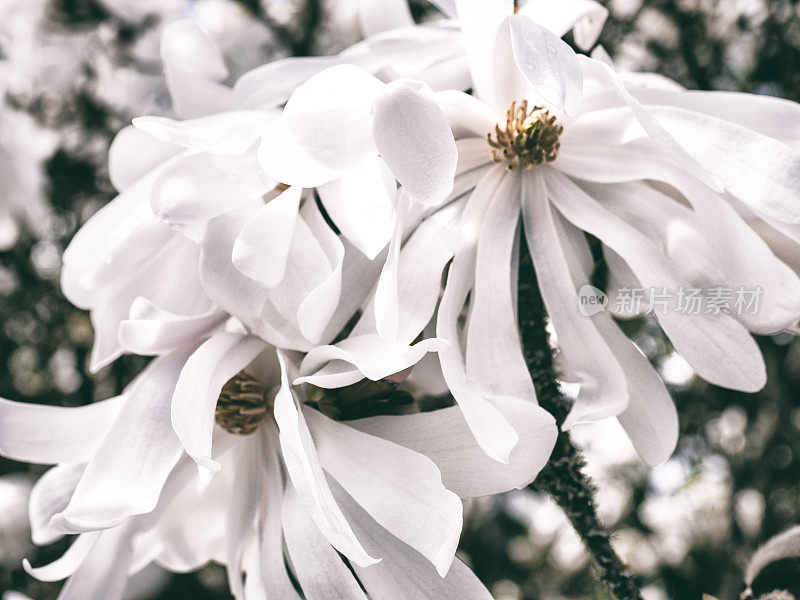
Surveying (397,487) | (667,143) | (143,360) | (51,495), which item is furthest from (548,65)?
(143,360)

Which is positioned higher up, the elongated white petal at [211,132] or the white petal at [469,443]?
the elongated white petal at [211,132]

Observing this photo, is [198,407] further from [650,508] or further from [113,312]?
[650,508]

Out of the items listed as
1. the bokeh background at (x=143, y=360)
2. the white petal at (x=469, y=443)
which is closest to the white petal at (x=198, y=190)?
the white petal at (x=469, y=443)

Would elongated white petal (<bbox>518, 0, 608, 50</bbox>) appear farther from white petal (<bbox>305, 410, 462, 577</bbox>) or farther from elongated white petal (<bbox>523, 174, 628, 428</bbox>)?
white petal (<bbox>305, 410, 462, 577</bbox>)

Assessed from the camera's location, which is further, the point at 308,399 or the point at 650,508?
the point at 650,508

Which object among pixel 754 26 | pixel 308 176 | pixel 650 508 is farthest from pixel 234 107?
pixel 650 508

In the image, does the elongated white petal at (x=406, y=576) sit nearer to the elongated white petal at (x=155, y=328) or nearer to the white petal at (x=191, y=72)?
the elongated white petal at (x=155, y=328)

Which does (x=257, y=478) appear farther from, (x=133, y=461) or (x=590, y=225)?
(x=590, y=225)
